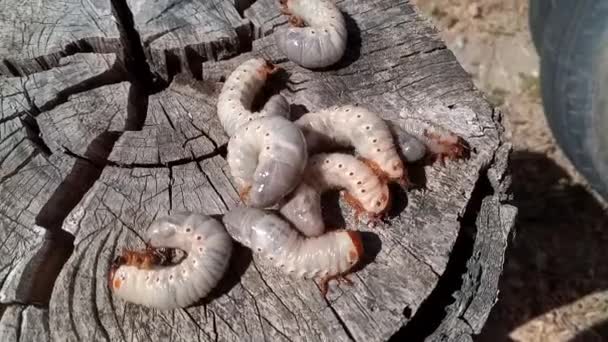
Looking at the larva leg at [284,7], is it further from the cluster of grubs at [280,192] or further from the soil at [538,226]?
the soil at [538,226]

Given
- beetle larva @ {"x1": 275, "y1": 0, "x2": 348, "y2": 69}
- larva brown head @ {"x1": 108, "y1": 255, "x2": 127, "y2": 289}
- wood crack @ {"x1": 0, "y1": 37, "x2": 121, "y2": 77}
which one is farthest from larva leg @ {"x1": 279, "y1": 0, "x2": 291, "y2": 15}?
larva brown head @ {"x1": 108, "y1": 255, "x2": 127, "y2": 289}

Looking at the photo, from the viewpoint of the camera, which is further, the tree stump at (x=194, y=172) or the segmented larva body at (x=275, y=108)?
the segmented larva body at (x=275, y=108)

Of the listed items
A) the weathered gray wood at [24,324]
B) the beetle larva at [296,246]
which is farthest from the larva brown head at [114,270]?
the beetle larva at [296,246]

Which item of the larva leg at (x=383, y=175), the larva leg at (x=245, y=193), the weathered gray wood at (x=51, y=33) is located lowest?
the larva leg at (x=383, y=175)

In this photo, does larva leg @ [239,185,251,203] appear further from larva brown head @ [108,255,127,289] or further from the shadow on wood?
the shadow on wood

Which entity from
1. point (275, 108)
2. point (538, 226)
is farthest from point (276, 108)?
point (538, 226)

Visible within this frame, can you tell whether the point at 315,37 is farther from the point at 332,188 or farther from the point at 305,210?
the point at 305,210

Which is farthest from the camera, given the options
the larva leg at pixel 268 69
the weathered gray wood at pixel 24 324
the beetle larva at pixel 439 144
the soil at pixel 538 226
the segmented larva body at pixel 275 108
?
the soil at pixel 538 226
